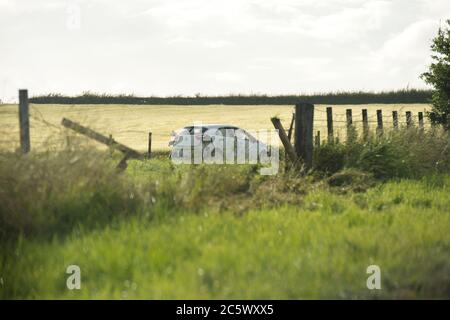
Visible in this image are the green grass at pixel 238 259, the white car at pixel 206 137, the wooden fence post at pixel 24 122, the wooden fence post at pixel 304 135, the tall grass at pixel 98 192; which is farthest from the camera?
the white car at pixel 206 137

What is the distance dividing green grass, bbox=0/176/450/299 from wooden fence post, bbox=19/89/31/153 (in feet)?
8.76

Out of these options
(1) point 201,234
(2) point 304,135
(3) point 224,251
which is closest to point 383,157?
(2) point 304,135

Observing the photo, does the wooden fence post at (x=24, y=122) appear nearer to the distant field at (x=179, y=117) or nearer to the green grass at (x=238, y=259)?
the green grass at (x=238, y=259)

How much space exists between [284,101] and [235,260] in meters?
58.5

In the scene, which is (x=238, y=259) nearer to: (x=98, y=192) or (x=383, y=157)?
(x=98, y=192)

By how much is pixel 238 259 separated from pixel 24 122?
5.42 metres

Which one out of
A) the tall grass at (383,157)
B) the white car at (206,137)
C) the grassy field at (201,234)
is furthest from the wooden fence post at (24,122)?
the white car at (206,137)

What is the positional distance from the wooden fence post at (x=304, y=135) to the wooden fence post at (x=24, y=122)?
6172mm

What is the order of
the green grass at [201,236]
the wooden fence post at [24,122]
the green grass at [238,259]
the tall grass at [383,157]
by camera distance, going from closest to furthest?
the green grass at [238,259] < the green grass at [201,236] < the wooden fence post at [24,122] < the tall grass at [383,157]

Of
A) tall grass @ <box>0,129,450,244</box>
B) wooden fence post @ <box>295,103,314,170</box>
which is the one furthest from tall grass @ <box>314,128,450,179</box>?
tall grass @ <box>0,129,450,244</box>

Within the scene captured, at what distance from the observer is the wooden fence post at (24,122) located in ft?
34.1

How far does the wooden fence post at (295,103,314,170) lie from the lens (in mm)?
14836

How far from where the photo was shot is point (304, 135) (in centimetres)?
1483

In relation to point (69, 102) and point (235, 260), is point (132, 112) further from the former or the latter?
point (235, 260)
